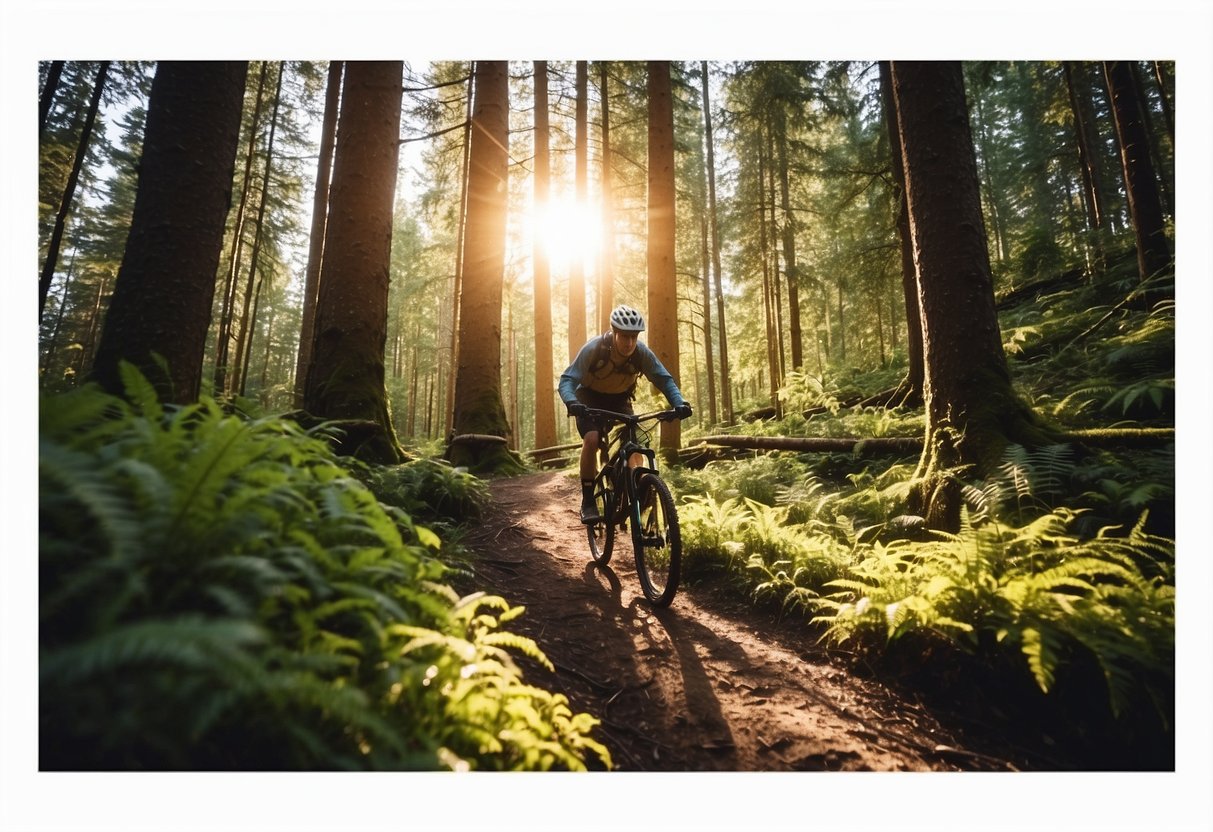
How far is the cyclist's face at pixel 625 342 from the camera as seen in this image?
4680 mm

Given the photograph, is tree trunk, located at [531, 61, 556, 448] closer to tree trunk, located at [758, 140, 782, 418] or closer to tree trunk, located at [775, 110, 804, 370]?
tree trunk, located at [758, 140, 782, 418]

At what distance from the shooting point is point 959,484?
390 cm

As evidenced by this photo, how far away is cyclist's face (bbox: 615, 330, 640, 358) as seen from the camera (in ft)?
15.4

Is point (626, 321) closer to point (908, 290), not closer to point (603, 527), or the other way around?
point (603, 527)

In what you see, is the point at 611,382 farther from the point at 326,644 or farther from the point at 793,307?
the point at 793,307

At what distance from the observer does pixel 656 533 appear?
413 cm

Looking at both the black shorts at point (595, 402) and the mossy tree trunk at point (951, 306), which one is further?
the black shorts at point (595, 402)

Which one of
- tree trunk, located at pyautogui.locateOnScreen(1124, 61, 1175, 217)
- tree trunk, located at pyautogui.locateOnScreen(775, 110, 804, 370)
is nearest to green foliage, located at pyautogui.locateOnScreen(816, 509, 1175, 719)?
tree trunk, located at pyautogui.locateOnScreen(1124, 61, 1175, 217)

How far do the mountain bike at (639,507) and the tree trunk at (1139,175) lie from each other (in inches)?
332

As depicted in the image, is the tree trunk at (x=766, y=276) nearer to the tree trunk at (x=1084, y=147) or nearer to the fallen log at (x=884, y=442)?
the fallen log at (x=884, y=442)

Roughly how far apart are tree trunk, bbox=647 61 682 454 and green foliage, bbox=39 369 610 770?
777 cm

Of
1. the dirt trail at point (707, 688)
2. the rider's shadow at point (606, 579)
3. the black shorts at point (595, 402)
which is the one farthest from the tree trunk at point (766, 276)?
the dirt trail at point (707, 688)

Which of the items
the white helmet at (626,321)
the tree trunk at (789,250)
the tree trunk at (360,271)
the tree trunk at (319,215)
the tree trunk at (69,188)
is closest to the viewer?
the tree trunk at (69,188)

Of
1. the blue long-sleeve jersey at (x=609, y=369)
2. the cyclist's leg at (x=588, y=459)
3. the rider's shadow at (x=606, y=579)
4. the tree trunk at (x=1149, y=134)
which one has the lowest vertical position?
the rider's shadow at (x=606, y=579)
